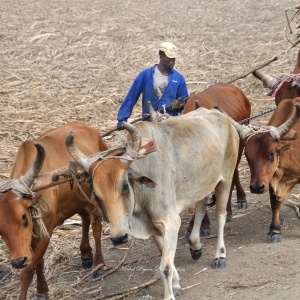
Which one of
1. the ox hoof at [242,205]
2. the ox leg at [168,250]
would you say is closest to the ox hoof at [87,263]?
the ox leg at [168,250]

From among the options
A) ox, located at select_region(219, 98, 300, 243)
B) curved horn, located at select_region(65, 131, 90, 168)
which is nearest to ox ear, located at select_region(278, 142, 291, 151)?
ox, located at select_region(219, 98, 300, 243)

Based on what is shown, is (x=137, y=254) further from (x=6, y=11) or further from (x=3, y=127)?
(x=6, y=11)

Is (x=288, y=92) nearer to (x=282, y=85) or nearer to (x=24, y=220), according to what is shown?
(x=282, y=85)

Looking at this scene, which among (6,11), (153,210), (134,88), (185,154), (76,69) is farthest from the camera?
(6,11)

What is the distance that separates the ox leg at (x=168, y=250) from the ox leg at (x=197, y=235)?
789 mm

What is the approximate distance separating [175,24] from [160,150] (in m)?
13.4

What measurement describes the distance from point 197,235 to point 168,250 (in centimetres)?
105

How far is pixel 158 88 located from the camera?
8.41 m

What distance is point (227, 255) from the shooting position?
708 cm

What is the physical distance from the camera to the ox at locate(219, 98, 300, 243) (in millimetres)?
7012

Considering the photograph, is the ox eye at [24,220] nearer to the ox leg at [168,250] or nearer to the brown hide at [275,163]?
the ox leg at [168,250]

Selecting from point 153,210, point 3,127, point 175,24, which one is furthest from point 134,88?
point 175,24

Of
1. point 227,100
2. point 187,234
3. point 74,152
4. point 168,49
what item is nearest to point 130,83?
point 227,100

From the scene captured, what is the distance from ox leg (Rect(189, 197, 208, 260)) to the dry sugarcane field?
0.13 m
